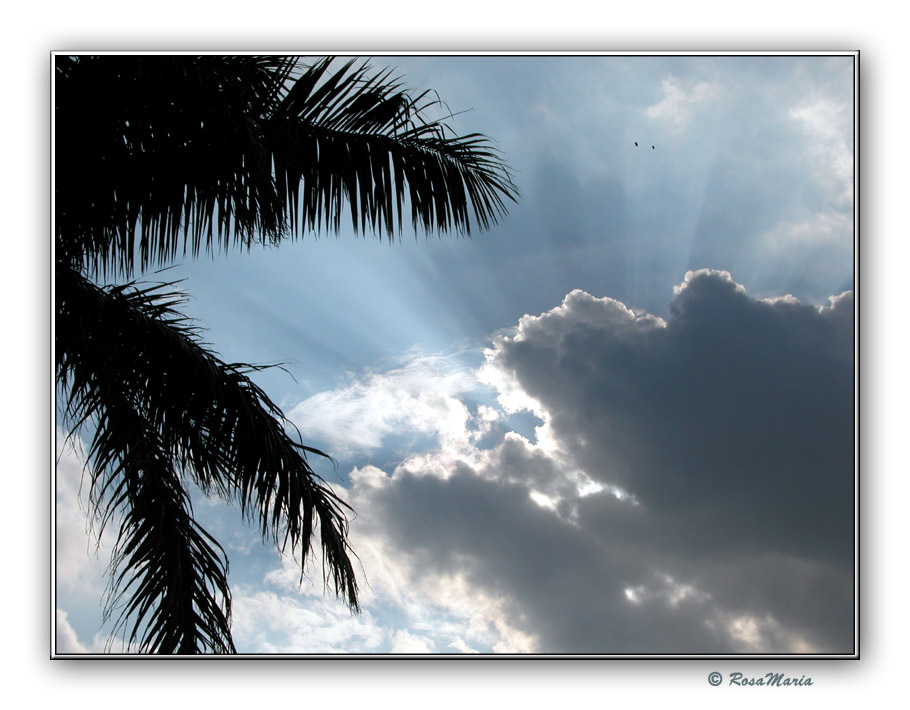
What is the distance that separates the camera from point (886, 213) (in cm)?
221

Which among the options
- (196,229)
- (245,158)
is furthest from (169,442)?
(245,158)

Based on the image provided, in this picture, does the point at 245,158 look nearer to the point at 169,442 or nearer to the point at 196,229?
the point at 196,229

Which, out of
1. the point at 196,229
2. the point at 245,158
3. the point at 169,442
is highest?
the point at 245,158

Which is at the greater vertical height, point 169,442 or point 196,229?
point 196,229

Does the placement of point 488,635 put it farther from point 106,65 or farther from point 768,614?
point 106,65

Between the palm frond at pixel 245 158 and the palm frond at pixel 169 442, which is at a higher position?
the palm frond at pixel 245 158

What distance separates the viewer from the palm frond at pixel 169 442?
2.12 metres

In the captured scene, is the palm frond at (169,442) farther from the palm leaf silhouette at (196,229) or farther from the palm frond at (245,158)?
the palm frond at (245,158)

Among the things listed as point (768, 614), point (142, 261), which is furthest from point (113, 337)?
point (768, 614)

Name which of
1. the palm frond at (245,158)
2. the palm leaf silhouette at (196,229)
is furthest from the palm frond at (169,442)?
the palm frond at (245,158)

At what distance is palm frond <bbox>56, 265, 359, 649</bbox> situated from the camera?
83.5 inches

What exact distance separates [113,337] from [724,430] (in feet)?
6.22

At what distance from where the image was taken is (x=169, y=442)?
2.22 meters

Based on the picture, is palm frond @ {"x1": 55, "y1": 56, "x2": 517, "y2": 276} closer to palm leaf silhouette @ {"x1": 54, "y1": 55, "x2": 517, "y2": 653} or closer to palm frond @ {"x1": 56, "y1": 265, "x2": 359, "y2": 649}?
palm leaf silhouette @ {"x1": 54, "y1": 55, "x2": 517, "y2": 653}
